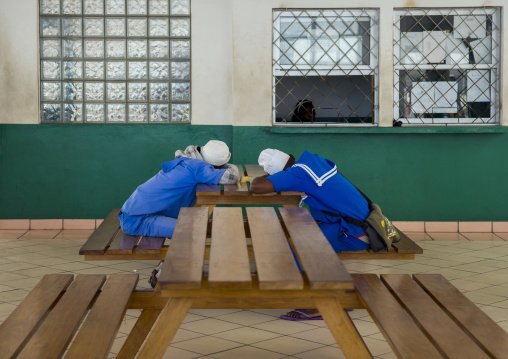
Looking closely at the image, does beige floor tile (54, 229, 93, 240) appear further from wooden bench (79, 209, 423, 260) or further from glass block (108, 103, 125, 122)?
wooden bench (79, 209, 423, 260)

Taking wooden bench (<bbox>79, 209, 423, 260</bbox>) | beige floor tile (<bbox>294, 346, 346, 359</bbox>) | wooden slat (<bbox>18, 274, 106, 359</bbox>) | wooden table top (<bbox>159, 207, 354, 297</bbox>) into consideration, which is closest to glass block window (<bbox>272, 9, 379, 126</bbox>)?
wooden bench (<bbox>79, 209, 423, 260</bbox>)

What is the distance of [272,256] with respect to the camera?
7.36 feet

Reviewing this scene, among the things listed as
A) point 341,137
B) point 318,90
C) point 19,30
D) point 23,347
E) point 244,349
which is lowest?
point 244,349

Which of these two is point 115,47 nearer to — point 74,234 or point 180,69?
point 180,69

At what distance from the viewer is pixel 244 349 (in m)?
3.27

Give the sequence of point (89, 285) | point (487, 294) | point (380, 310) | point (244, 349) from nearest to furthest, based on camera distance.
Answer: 1. point (380, 310)
2. point (89, 285)
3. point (244, 349)
4. point (487, 294)

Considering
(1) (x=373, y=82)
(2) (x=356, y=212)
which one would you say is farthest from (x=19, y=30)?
(2) (x=356, y=212)

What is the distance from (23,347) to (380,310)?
3.99 feet

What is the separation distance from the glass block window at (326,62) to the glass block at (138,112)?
1.32 m

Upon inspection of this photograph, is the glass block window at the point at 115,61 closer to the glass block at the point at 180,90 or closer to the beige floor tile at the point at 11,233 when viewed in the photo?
the glass block at the point at 180,90

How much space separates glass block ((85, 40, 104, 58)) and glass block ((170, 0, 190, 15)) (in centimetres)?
79

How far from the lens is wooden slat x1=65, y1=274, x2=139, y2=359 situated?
2.01 meters

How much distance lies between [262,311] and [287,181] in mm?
817

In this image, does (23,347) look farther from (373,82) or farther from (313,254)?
(373,82)
